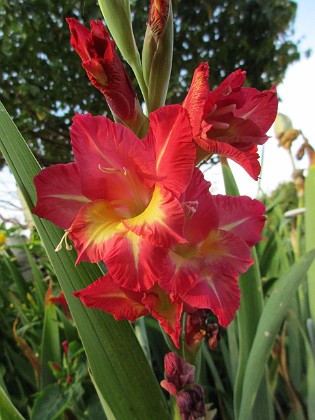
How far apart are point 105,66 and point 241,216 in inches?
7.3

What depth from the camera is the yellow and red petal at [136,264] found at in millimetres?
321

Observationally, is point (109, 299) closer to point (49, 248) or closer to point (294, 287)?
point (49, 248)

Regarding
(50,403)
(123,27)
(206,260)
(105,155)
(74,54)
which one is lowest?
(50,403)

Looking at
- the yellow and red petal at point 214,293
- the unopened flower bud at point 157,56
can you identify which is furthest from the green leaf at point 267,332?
the unopened flower bud at point 157,56

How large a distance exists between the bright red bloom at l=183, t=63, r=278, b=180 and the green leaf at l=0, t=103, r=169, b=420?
0.17 metres

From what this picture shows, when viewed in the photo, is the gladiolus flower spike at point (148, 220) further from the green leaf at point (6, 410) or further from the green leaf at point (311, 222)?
the green leaf at point (311, 222)

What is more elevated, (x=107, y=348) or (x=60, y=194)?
(x=60, y=194)

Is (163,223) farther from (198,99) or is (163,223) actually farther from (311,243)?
(311,243)

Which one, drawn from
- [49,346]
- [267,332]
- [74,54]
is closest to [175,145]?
[267,332]

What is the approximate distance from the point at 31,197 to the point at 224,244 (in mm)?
201

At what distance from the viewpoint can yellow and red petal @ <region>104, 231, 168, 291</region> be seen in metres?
0.32

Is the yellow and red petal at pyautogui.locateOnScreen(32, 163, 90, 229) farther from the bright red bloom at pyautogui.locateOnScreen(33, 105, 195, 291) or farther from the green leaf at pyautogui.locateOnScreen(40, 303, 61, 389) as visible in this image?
the green leaf at pyautogui.locateOnScreen(40, 303, 61, 389)

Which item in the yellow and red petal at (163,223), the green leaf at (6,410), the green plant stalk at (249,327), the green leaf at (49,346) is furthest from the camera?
the green leaf at (49,346)

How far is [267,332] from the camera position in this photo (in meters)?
0.50
